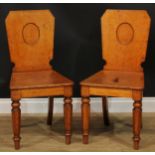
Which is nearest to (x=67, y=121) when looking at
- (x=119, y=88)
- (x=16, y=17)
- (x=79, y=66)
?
(x=119, y=88)

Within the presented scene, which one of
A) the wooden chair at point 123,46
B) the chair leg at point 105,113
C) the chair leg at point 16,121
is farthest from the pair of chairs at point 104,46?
the chair leg at point 105,113

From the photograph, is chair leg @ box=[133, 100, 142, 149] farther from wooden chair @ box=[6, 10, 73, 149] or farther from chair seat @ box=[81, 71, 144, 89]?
wooden chair @ box=[6, 10, 73, 149]

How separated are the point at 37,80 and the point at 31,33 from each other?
42cm

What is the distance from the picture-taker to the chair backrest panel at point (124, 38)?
284 cm

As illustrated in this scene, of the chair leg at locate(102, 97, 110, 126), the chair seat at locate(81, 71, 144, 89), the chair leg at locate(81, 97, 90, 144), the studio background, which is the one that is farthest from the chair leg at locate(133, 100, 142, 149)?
the studio background

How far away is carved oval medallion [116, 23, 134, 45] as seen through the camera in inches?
113

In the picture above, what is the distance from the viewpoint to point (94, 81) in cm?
267

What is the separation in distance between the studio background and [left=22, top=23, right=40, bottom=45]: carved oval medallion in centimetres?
30

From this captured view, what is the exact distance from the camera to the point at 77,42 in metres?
3.23

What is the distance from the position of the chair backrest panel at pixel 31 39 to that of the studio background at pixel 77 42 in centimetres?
28

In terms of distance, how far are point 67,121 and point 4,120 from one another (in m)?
0.74

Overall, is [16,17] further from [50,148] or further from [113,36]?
[50,148]

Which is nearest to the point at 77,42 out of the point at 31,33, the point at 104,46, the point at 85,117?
the point at 104,46

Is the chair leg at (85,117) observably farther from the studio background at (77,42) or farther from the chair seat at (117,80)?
the studio background at (77,42)
